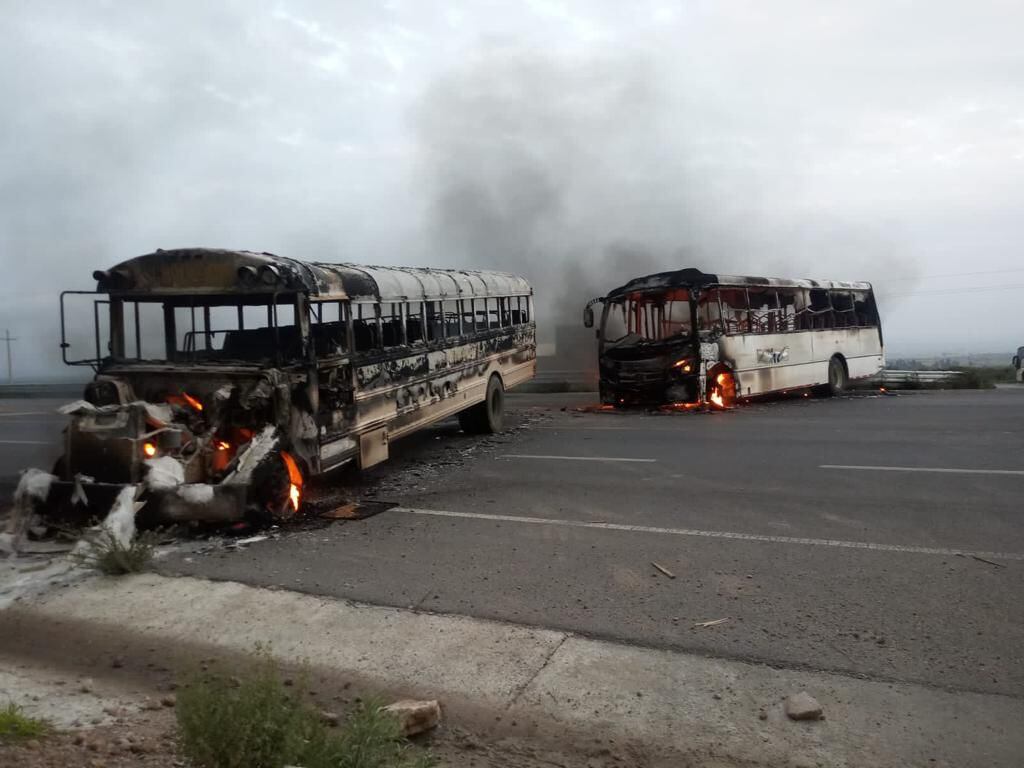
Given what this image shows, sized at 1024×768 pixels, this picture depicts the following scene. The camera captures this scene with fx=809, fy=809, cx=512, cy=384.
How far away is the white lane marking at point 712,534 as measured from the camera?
18.7 ft

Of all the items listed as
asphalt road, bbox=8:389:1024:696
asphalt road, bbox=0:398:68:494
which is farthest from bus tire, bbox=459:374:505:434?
asphalt road, bbox=0:398:68:494

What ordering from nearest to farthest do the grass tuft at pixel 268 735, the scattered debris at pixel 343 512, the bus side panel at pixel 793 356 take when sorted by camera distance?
the grass tuft at pixel 268 735 < the scattered debris at pixel 343 512 < the bus side panel at pixel 793 356

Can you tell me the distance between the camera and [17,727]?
10.7 feet

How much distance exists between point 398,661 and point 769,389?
12.8 meters

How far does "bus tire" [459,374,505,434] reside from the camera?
39.4ft

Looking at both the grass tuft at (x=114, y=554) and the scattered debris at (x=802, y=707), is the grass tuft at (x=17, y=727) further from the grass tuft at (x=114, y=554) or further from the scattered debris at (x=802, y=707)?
the scattered debris at (x=802, y=707)

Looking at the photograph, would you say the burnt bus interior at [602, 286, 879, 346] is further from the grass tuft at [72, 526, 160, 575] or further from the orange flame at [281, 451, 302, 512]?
the grass tuft at [72, 526, 160, 575]

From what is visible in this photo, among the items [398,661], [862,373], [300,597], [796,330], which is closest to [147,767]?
[398,661]

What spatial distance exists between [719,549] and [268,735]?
151 inches

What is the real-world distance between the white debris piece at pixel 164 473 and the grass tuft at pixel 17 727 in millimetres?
2876

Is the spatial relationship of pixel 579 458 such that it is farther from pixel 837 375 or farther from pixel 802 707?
pixel 837 375

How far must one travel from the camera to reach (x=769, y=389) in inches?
615

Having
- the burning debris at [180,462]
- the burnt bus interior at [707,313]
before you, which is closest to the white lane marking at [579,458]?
the burning debris at [180,462]

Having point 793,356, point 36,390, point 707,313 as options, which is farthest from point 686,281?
point 36,390
